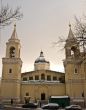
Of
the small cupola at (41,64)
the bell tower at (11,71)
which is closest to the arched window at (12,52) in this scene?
the bell tower at (11,71)

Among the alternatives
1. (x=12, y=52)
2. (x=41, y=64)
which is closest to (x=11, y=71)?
(x=12, y=52)

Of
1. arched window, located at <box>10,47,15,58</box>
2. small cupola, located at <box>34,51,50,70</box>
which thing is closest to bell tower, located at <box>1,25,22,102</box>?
arched window, located at <box>10,47,15,58</box>

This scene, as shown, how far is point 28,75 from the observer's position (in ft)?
202

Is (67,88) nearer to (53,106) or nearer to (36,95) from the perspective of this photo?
(36,95)

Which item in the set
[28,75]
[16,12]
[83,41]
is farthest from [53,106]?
[16,12]

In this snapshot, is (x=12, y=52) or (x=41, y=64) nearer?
(x=12, y=52)

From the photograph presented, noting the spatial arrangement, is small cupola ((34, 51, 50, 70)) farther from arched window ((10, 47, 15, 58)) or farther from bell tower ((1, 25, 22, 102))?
arched window ((10, 47, 15, 58))

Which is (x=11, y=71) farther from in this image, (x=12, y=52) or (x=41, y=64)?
(x=41, y=64)

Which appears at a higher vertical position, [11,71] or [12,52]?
[12,52]

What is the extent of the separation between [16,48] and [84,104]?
18.8m

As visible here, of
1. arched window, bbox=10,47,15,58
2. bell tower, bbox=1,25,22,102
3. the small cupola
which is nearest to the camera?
bell tower, bbox=1,25,22,102

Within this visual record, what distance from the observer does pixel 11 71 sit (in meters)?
55.3

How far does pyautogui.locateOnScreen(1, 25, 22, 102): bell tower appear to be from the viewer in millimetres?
53000

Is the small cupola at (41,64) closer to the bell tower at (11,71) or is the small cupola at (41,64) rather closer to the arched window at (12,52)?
the bell tower at (11,71)
